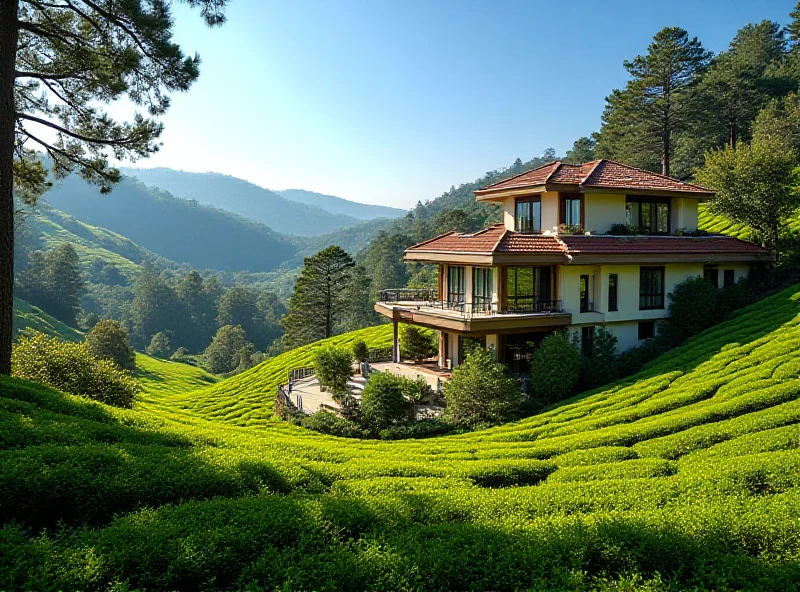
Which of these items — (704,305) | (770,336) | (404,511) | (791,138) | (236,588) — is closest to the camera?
(236,588)

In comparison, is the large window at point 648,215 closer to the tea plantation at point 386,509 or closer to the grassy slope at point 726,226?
the grassy slope at point 726,226

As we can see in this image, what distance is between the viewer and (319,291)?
51906 mm

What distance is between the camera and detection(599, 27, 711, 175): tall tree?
4428cm

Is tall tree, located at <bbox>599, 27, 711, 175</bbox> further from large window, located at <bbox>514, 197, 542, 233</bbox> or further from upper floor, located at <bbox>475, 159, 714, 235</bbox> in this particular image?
large window, located at <bbox>514, 197, 542, 233</bbox>

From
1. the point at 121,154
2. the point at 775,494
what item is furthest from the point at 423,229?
the point at 775,494

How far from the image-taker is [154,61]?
14508 mm

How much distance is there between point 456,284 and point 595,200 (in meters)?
7.54

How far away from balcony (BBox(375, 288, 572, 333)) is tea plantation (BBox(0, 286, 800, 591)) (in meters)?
8.40

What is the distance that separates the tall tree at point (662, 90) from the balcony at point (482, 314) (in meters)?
29.4

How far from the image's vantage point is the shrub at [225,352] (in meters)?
92.7

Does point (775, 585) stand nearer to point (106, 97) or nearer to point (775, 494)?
point (775, 494)

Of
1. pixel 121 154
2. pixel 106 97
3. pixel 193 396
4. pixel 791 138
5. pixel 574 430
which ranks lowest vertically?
pixel 193 396

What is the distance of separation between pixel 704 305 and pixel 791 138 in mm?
26705

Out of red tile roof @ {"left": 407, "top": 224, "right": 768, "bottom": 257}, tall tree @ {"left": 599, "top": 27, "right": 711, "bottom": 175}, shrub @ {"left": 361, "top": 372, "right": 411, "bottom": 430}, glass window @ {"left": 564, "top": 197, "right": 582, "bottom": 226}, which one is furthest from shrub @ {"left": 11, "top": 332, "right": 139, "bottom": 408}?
tall tree @ {"left": 599, "top": 27, "right": 711, "bottom": 175}
